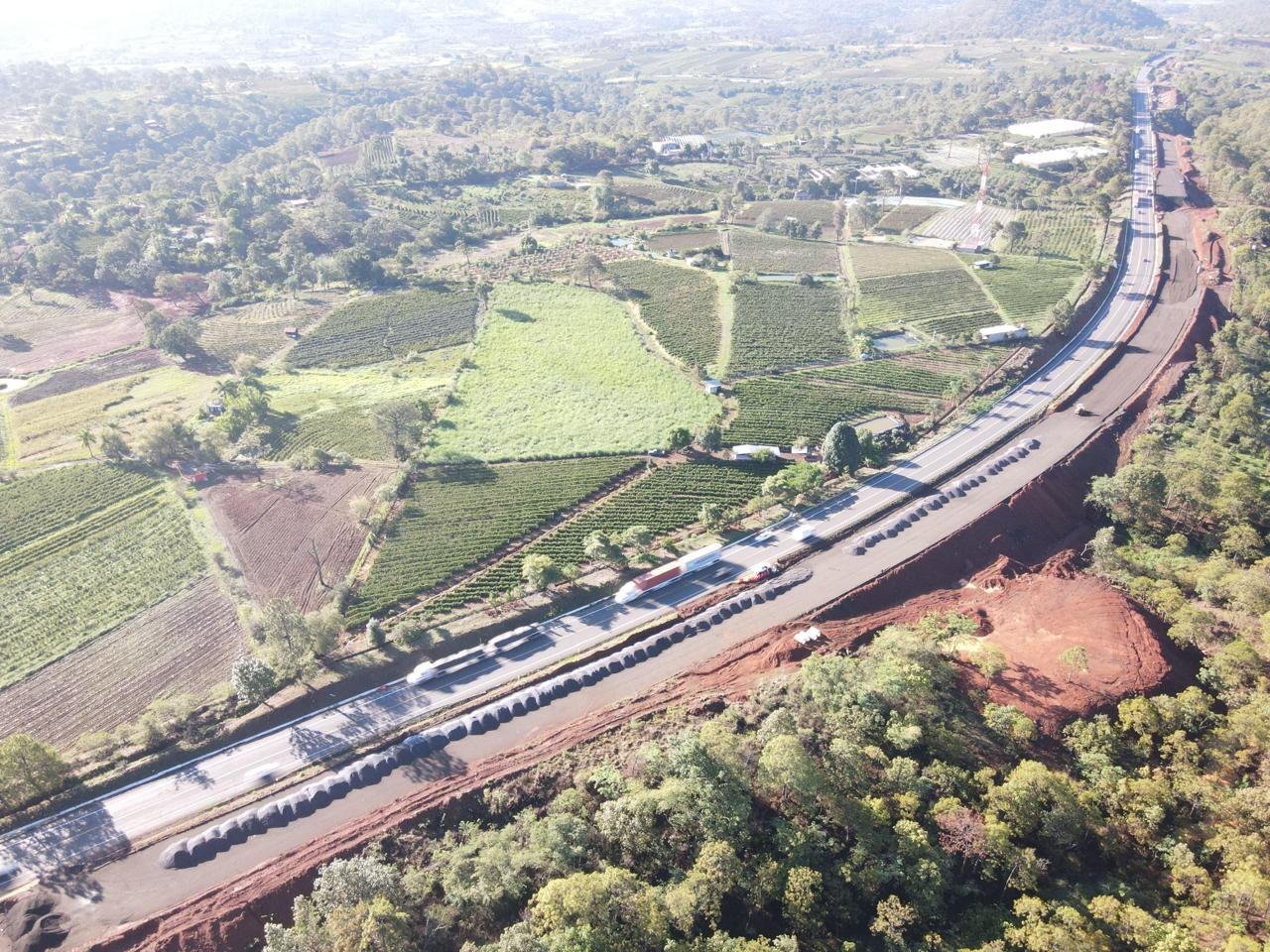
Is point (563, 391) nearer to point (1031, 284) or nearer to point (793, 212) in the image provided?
point (1031, 284)

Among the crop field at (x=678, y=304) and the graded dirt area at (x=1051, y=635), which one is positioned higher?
the crop field at (x=678, y=304)

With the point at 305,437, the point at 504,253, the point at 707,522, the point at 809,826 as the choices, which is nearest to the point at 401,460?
the point at 305,437

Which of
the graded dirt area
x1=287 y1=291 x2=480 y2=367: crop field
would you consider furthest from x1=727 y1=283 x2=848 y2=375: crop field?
the graded dirt area

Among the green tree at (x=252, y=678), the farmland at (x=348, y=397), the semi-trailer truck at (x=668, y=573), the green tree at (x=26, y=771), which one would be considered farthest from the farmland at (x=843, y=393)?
the green tree at (x=26, y=771)

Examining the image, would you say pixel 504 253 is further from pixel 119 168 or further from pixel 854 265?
pixel 119 168

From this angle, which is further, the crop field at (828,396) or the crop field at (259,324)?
the crop field at (259,324)

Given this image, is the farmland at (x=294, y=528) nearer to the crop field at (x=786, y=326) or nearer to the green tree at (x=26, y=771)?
the green tree at (x=26, y=771)

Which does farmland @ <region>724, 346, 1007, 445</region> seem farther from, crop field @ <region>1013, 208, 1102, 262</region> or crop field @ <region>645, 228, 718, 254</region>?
crop field @ <region>645, 228, 718, 254</region>

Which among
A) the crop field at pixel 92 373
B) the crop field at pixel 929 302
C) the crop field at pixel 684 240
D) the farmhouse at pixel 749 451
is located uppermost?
the crop field at pixel 684 240
